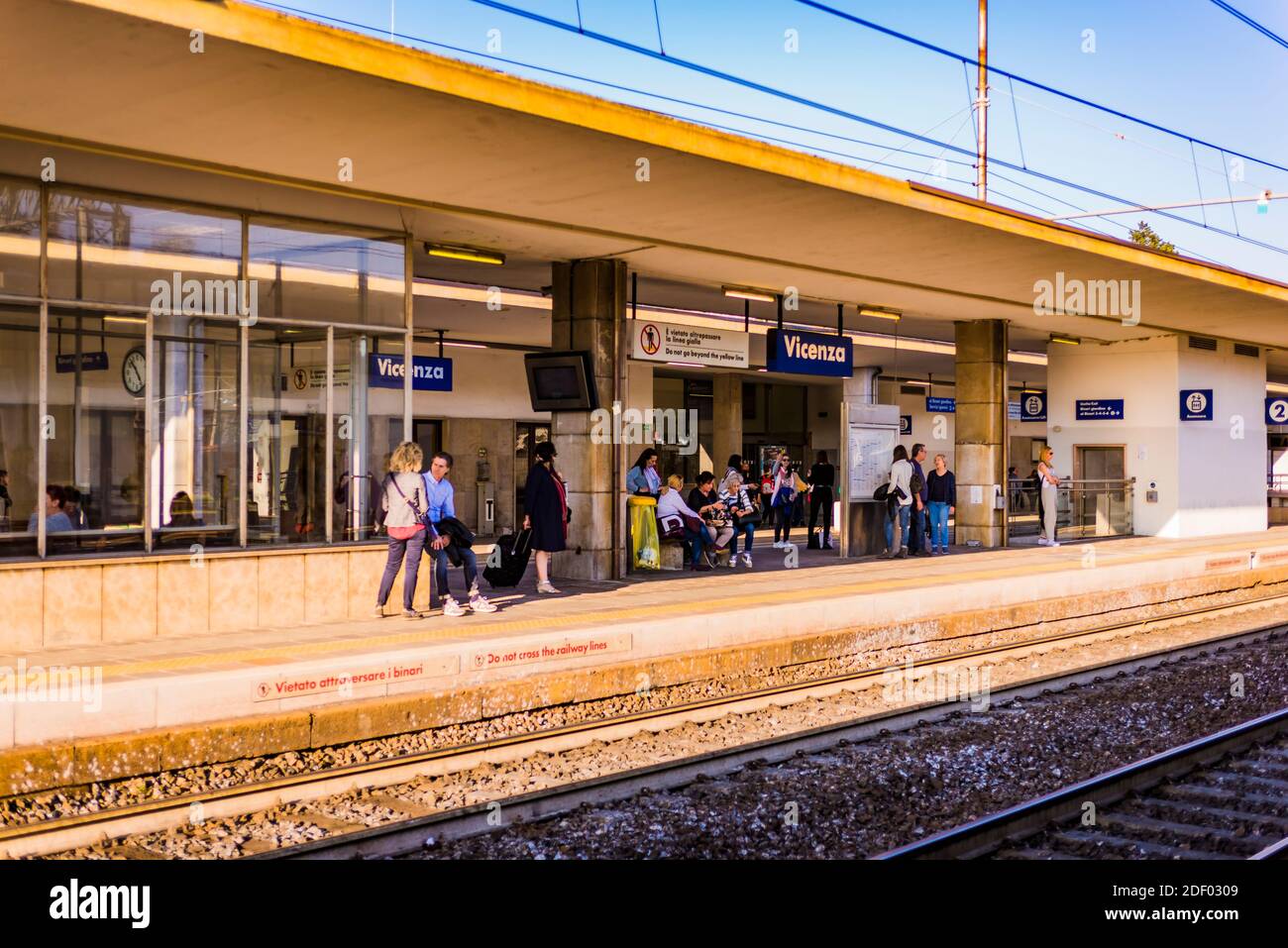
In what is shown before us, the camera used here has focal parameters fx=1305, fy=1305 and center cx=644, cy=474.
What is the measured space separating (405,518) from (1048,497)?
50.4 ft

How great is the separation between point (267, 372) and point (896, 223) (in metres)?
7.11

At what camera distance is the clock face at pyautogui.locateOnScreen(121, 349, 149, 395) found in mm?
11289

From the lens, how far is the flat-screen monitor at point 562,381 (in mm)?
16234

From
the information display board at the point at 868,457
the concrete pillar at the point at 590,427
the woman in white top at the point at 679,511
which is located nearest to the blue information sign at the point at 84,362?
the concrete pillar at the point at 590,427

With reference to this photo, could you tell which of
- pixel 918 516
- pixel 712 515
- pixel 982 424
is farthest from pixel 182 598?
pixel 982 424

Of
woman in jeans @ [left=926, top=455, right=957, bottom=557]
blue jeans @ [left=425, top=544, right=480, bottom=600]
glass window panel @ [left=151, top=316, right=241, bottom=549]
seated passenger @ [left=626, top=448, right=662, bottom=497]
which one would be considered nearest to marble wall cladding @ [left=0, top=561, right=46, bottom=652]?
glass window panel @ [left=151, top=316, right=241, bottom=549]

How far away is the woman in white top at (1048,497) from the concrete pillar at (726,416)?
9.35 meters

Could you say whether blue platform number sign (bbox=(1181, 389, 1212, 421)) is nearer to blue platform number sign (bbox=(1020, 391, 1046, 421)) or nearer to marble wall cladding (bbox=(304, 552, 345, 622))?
blue platform number sign (bbox=(1020, 391, 1046, 421))

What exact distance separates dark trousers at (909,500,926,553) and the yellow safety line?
2517mm

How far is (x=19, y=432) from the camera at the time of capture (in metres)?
10.6

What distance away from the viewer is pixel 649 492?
18188 mm

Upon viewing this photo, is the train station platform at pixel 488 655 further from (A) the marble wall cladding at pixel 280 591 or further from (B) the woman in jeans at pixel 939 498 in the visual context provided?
(B) the woman in jeans at pixel 939 498

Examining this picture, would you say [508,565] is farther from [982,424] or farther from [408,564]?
[982,424]
